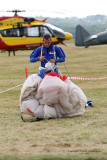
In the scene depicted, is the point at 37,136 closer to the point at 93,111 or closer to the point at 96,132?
the point at 96,132

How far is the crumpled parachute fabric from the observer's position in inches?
331

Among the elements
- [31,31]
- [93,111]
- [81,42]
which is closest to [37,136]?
[93,111]

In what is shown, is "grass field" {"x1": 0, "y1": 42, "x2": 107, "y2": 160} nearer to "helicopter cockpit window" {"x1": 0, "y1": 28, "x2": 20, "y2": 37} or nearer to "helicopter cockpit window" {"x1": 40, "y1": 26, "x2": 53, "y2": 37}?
"helicopter cockpit window" {"x1": 40, "y1": 26, "x2": 53, "y2": 37}

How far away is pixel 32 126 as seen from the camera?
7.80 metres

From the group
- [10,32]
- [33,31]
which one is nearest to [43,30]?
[33,31]

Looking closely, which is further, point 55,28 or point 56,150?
point 55,28

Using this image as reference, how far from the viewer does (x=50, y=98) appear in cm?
839

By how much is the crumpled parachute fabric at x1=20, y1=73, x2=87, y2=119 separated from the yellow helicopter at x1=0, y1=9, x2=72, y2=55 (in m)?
26.3

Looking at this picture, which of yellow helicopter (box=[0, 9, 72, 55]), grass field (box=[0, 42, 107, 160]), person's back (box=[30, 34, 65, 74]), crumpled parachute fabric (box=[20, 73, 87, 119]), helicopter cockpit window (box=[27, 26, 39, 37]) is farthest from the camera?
helicopter cockpit window (box=[27, 26, 39, 37])

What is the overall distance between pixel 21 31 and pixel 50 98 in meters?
26.9

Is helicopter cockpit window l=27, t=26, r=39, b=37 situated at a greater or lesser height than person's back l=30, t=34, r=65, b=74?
lesser

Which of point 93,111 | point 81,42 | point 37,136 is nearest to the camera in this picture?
point 37,136

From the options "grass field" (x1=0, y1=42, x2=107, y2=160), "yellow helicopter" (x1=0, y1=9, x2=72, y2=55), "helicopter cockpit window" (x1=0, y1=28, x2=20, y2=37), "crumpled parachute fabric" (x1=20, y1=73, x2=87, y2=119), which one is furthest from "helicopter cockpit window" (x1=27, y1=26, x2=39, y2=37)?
"crumpled parachute fabric" (x1=20, y1=73, x2=87, y2=119)

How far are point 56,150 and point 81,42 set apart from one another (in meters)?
44.5
